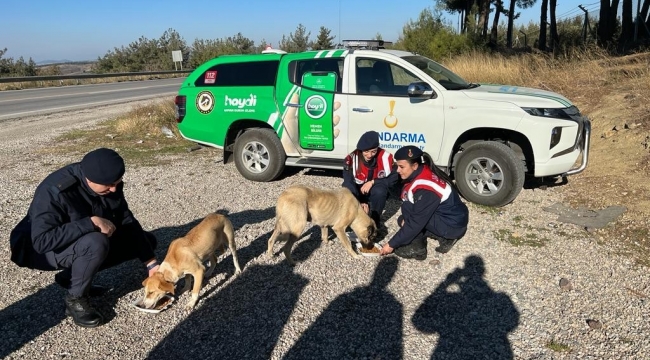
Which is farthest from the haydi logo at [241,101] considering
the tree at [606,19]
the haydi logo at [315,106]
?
the tree at [606,19]

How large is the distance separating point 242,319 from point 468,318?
1.76m

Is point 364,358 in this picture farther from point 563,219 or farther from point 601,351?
point 563,219

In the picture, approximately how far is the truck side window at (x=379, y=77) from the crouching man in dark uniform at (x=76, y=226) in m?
3.57

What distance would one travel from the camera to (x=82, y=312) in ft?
11.1

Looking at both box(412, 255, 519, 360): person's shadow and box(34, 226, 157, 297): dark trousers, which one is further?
box(34, 226, 157, 297): dark trousers

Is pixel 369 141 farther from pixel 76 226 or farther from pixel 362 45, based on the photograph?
pixel 76 226

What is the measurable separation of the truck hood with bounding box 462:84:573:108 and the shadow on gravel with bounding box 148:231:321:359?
3.23 m

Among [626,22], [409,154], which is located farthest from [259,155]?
[626,22]

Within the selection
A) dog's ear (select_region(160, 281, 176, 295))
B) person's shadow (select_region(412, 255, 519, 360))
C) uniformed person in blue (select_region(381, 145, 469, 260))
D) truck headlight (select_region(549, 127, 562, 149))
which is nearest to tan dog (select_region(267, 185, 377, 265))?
uniformed person in blue (select_region(381, 145, 469, 260))

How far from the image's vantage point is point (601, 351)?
2.98 metres

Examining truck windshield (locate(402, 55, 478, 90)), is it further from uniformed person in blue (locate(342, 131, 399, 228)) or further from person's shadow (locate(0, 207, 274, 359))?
person's shadow (locate(0, 207, 274, 359))

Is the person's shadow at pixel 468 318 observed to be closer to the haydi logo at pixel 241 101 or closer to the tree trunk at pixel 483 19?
the haydi logo at pixel 241 101

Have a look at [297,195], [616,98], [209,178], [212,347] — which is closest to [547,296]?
[297,195]

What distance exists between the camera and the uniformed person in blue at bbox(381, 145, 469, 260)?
420 cm
